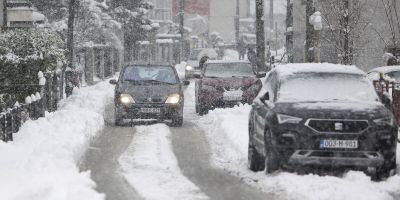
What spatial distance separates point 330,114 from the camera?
10062 millimetres

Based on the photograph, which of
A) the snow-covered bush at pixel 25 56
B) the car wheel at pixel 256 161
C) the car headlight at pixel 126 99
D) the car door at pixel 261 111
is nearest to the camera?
the car door at pixel 261 111

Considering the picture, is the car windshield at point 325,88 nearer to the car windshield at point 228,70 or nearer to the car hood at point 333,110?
the car hood at point 333,110

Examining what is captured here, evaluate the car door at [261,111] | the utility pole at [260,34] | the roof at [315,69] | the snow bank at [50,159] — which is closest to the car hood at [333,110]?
the car door at [261,111]

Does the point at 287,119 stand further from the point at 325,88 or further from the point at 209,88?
the point at 209,88

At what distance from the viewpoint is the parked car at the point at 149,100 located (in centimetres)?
1864

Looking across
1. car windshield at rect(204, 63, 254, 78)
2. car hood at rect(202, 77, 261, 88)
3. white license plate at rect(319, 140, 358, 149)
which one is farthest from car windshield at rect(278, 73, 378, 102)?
car windshield at rect(204, 63, 254, 78)

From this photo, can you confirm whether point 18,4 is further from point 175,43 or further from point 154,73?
point 175,43

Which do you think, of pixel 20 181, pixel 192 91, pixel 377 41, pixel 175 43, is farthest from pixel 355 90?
pixel 175 43

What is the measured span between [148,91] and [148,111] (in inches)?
20.4

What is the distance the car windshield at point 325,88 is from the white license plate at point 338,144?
0.78 m

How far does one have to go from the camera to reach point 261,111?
11.1 meters

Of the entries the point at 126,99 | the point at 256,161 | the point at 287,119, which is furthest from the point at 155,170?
the point at 126,99

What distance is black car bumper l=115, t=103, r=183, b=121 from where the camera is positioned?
18625mm

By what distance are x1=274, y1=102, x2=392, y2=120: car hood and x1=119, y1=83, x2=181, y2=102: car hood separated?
8.58 meters
